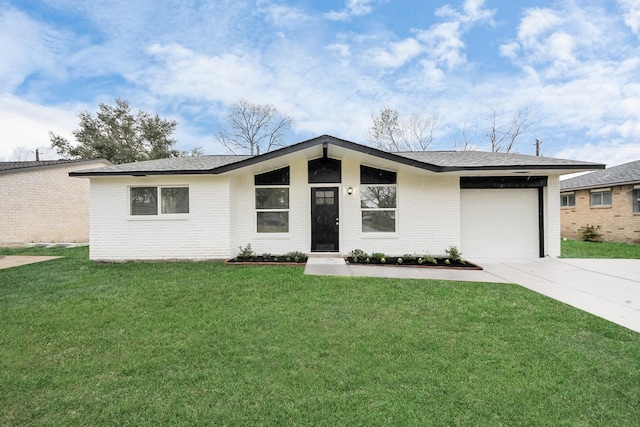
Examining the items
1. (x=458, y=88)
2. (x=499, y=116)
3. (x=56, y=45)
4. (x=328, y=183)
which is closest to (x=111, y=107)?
(x=56, y=45)

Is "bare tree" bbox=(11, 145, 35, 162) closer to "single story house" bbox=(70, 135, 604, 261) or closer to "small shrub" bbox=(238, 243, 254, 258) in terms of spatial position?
"single story house" bbox=(70, 135, 604, 261)

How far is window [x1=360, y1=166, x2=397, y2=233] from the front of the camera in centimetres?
855

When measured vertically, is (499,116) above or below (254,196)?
above

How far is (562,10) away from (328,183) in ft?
37.8

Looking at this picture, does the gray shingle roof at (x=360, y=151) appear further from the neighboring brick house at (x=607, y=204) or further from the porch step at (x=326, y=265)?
the neighboring brick house at (x=607, y=204)

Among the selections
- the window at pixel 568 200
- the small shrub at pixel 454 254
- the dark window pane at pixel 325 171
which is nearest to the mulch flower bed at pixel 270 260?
the dark window pane at pixel 325 171

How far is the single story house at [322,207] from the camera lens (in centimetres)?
805

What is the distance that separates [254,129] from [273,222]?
1715cm

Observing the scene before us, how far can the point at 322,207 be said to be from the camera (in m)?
8.64

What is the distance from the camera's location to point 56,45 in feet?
38.4

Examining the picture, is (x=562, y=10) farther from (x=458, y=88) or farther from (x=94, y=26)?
(x=94, y=26)

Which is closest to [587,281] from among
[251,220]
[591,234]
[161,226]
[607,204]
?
[251,220]

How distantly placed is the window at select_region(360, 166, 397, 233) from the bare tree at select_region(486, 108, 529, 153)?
1726 centimetres

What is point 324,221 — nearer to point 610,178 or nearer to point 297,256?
point 297,256
